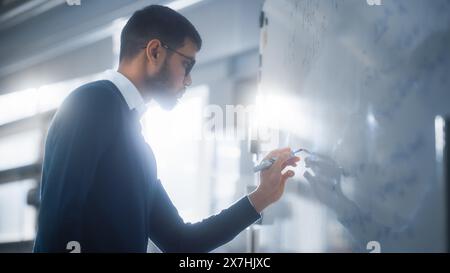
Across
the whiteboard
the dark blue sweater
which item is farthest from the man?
the whiteboard

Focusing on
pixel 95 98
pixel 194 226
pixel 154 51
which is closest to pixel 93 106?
pixel 95 98

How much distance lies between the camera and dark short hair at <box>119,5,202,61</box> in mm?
966

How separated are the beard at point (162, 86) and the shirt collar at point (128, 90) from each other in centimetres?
5

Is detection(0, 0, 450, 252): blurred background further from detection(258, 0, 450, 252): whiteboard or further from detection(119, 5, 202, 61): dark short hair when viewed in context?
detection(119, 5, 202, 61): dark short hair

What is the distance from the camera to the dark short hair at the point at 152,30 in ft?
3.17

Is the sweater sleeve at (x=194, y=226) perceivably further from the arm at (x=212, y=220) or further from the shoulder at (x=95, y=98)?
the shoulder at (x=95, y=98)

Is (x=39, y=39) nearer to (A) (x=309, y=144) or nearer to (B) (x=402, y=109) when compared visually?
(A) (x=309, y=144)

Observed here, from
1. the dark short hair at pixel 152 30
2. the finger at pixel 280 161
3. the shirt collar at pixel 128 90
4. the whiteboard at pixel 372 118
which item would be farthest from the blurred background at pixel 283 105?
the shirt collar at pixel 128 90

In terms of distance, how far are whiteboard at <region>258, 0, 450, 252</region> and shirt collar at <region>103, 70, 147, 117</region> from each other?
43 cm

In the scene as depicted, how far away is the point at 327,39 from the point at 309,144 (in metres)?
0.27

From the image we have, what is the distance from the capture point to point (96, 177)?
82 cm

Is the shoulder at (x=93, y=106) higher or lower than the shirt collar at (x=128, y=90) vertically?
lower
